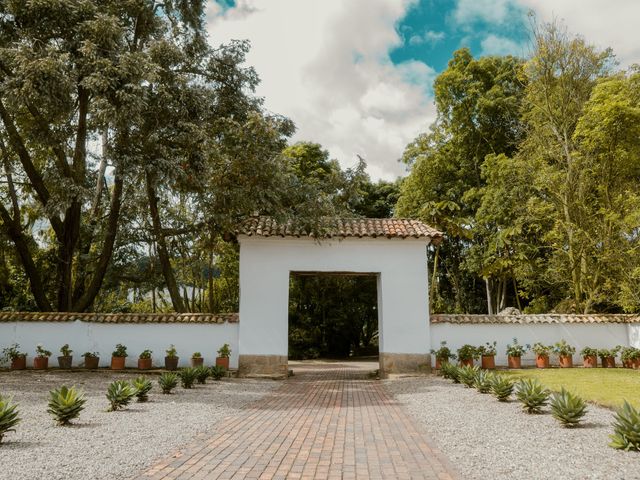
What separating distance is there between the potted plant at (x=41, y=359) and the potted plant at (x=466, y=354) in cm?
1179

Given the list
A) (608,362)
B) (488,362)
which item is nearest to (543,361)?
(488,362)

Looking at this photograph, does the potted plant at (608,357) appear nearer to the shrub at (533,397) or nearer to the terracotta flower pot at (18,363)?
the shrub at (533,397)

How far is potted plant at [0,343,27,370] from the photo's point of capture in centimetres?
1309

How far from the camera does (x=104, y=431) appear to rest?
6188 millimetres

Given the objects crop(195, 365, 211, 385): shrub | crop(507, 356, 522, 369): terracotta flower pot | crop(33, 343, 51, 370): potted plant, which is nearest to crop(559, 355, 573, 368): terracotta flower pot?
crop(507, 356, 522, 369): terracotta flower pot

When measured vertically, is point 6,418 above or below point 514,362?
above

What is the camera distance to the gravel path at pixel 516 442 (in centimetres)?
452

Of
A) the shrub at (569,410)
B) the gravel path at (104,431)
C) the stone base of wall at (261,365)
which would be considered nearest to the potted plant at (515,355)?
the stone base of wall at (261,365)

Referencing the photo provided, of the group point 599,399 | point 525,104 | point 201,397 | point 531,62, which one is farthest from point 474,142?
point 201,397

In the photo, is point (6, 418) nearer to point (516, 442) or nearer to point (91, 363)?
point (516, 442)

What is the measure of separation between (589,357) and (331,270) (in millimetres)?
8275

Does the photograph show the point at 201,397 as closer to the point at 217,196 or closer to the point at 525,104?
the point at 217,196

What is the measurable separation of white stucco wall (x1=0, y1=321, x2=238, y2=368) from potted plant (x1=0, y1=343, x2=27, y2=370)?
143mm

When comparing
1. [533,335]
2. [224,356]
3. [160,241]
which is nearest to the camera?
[224,356]
